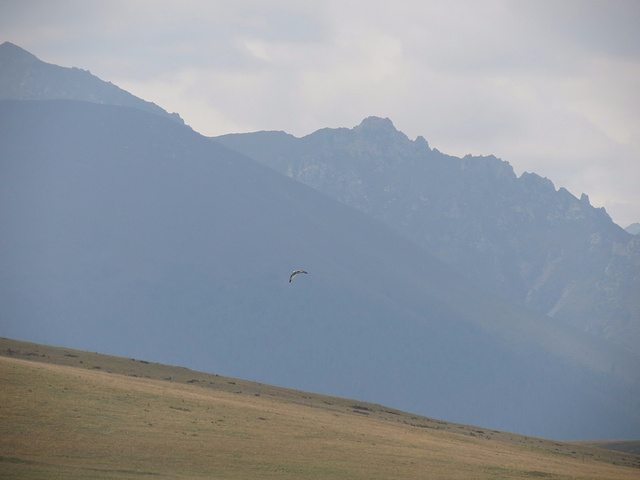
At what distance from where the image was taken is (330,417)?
9988cm

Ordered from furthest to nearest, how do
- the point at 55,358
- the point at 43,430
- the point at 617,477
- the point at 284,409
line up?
the point at 55,358, the point at 284,409, the point at 617,477, the point at 43,430

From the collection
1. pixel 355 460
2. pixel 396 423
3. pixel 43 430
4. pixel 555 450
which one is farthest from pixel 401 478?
pixel 555 450

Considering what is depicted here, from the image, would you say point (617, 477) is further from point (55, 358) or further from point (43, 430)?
point (55, 358)

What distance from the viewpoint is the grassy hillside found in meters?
62.1

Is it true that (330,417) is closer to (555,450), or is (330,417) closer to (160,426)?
(160,426)

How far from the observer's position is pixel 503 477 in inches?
2955

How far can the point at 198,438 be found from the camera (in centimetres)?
7219

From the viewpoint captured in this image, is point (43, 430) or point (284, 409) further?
point (284, 409)

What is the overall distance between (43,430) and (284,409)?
39.4 m

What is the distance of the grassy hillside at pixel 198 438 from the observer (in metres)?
62.1

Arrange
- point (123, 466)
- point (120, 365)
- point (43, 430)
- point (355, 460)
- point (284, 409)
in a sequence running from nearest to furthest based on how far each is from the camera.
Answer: point (123, 466) → point (43, 430) → point (355, 460) → point (284, 409) → point (120, 365)

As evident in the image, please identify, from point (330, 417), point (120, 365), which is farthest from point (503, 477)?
point (120, 365)

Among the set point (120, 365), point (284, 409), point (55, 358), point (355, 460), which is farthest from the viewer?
point (120, 365)

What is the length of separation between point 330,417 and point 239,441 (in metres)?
27.9
